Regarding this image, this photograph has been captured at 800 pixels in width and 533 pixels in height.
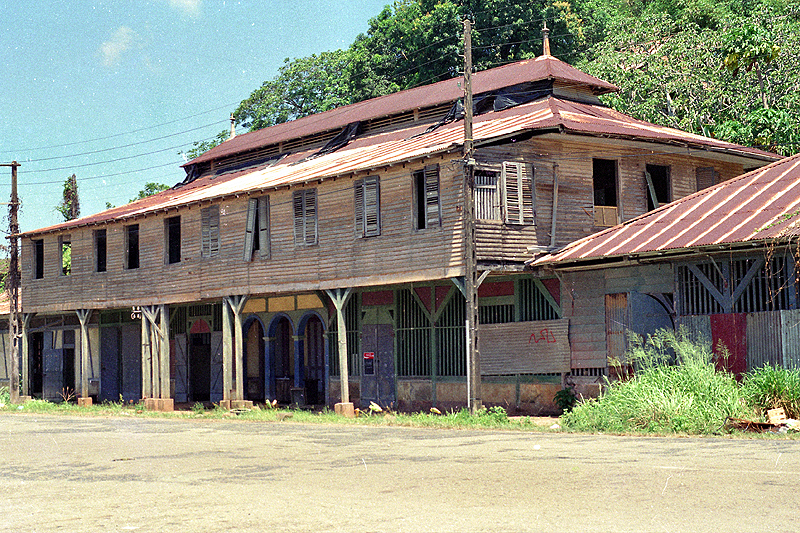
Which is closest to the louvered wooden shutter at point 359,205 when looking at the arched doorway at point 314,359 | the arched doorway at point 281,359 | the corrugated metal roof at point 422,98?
the corrugated metal roof at point 422,98

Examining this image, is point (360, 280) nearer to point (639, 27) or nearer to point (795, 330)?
point (795, 330)

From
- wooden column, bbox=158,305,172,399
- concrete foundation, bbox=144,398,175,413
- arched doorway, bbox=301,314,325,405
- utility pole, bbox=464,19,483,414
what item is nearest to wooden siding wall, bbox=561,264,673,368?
utility pole, bbox=464,19,483,414

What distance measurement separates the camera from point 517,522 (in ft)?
27.4

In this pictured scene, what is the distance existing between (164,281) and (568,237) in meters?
14.1

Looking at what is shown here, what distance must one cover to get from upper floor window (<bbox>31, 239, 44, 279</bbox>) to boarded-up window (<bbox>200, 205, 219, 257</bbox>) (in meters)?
10.2

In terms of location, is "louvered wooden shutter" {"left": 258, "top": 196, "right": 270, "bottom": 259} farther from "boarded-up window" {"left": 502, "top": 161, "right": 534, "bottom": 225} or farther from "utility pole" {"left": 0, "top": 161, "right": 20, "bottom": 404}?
"utility pole" {"left": 0, "top": 161, "right": 20, "bottom": 404}

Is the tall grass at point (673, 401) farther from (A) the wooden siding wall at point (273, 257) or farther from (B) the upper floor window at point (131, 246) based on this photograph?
(B) the upper floor window at point (131, 246)

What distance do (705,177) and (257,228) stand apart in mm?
12639

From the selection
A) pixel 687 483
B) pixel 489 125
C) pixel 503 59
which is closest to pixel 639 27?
pixel 503 59

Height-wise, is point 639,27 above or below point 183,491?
above

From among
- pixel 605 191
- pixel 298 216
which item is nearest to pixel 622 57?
pixel 605 191

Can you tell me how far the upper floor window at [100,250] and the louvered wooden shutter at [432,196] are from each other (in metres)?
15.7

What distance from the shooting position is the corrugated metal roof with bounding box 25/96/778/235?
23812 mm

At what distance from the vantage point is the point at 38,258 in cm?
3766
